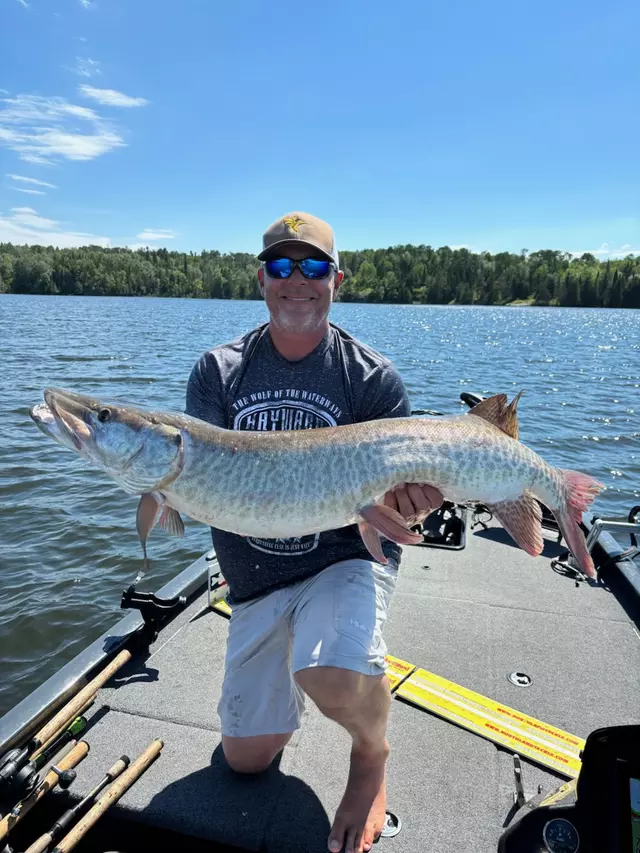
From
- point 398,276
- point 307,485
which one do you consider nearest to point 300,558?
point 307,485

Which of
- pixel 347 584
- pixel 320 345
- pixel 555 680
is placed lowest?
pixel 555 680

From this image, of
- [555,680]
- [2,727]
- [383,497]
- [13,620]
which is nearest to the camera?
[383,497]

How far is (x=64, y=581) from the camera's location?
5.93 m

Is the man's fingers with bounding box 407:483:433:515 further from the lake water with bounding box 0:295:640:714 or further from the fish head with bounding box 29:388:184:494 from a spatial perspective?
the lake water with bounding box 0:295:640:714

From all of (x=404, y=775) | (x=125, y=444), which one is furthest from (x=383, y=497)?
(x=404, y=775)

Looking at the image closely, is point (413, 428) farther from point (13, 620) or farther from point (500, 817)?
point (13, 620)

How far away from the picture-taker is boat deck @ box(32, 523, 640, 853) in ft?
7.86

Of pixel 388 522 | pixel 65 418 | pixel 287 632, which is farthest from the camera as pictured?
pixel 287 632

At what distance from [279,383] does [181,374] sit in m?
14.8

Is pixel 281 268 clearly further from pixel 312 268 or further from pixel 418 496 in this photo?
pixel 418 496

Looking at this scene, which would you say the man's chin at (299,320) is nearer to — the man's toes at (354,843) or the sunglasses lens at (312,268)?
the sunglasses lens at (312,268)

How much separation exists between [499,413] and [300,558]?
44.8 inches

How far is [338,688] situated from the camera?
2.25 meters

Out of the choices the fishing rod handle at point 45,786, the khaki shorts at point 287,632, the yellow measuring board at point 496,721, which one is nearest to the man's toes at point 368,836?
the khaki shorts at point 287,632
